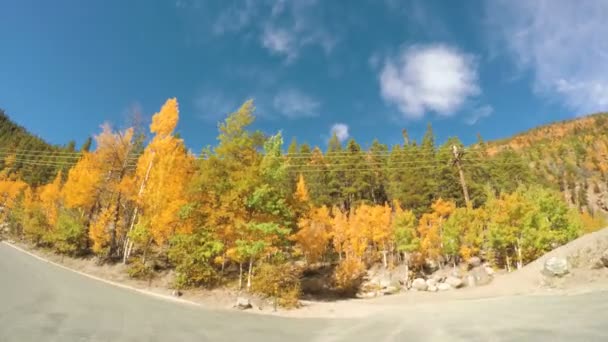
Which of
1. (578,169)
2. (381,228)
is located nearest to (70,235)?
(381,228)

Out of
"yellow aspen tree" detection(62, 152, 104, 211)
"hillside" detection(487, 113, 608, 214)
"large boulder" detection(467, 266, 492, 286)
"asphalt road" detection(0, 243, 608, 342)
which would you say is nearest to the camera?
"asphalt road" detection(0, 243, 608, 342)

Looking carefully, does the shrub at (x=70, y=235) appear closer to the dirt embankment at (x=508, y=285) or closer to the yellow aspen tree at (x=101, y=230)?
the yellow aspen tree at (x=101, y=230)

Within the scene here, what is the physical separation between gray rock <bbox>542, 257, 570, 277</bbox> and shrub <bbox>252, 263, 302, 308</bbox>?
13490mm

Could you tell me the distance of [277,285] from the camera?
619 inches

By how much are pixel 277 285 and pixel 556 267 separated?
14693 millimetres

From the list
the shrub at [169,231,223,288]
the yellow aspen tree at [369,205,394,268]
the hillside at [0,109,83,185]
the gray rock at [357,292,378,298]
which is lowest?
the gray rock at [357,292,378,298]

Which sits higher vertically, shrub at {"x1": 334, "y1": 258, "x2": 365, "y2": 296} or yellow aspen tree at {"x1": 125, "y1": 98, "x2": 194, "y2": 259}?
yellow aspen tree at {"x1": 125, "y1": 98, "x2": 194, "y2": 259}

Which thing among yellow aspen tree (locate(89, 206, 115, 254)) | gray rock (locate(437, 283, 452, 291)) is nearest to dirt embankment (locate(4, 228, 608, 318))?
yellow aspen tree (locate(89, 206, 115, 254))

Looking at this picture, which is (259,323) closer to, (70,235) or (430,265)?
(70,235)

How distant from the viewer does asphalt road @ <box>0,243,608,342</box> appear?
7.63m

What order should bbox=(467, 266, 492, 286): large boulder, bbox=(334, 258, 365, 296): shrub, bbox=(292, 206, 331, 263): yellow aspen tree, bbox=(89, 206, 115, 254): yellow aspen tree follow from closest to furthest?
1. bbox=(467, 266, 492, 286): large boulder
2. bbox=(89, 206, 115, 254): yellow aspen tree
3. bbox=(334, 258, 365, 296): shrub
4. bbox=(292, 206, 331, 263): yellow aspen tree

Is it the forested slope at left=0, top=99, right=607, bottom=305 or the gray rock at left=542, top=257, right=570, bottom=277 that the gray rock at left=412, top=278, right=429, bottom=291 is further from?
the gray rock at left=542, top=257, right=570, bottom=277

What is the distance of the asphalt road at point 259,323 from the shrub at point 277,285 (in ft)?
8.17

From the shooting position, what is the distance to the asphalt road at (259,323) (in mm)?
7633
